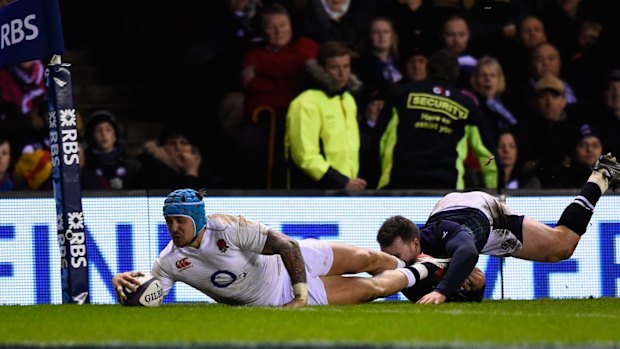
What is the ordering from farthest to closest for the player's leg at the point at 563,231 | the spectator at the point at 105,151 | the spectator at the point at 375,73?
Result: the spectator at the point at 375,73
the spectator at the point at 105,151
the player's leg at the point at 563,231

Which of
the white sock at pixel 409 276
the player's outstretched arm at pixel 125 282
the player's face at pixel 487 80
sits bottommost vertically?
the white sock at pixel 409 276

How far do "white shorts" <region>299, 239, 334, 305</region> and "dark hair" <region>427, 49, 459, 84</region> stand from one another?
11.9ft

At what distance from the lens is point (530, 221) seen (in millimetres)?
13383

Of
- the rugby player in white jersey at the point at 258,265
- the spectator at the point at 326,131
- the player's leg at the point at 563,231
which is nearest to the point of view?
the rugby player in white jersey at the point at 258,265

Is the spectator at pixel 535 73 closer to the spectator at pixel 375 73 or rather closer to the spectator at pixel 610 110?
the spectator at pixel 610 110

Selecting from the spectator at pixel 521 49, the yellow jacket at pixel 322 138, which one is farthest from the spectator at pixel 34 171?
the spectator at pixel 521 49

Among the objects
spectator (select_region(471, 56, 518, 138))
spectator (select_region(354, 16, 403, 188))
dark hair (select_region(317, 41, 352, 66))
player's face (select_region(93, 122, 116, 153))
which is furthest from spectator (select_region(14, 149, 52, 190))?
spectator (select_region(471, 56, 518, 138))

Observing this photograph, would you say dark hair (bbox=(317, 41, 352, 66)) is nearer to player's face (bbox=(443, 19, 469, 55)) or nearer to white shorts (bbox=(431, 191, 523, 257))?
player's face (bbox=(443, 19, 469, 55))

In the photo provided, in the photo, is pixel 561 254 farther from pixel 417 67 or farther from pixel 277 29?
pixel 277 29

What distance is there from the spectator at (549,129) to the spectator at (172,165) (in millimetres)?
4110

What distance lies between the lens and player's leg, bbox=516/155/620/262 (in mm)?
13312

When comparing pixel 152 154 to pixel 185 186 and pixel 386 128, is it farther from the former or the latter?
pixel 386 128

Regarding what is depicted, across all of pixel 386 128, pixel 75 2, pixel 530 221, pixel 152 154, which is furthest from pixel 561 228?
pixel 75 2

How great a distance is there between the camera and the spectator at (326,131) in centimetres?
1509
